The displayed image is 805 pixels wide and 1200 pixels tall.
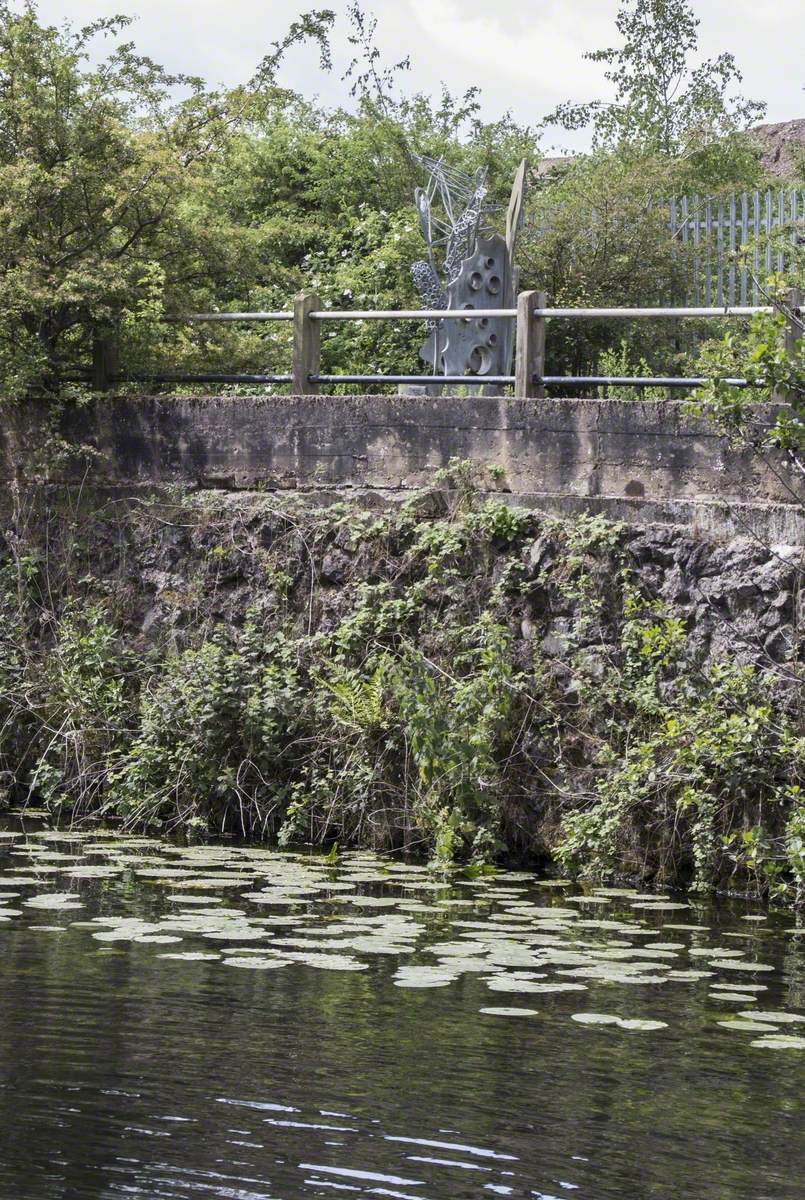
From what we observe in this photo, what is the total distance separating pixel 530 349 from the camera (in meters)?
11.3

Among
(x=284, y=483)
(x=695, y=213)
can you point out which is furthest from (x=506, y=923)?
(x=695, y=213)

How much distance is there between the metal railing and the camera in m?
10.2

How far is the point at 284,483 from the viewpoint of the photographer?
12.3m

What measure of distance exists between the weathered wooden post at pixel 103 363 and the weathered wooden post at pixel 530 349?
11.7ft

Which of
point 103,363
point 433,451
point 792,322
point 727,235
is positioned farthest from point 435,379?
point 727,235

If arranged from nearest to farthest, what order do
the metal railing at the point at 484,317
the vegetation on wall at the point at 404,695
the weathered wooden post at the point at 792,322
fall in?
the vegetation on wall at the point at 404,695 → the weathered wooden post at the point at 792,322 → the metal railing at the point at 484,317

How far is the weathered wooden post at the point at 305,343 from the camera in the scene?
1245 centimetres

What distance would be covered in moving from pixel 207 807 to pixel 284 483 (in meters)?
2.41

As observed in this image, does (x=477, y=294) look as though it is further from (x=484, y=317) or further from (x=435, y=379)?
(x=435, y=379)

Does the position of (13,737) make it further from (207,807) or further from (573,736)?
(573,736)

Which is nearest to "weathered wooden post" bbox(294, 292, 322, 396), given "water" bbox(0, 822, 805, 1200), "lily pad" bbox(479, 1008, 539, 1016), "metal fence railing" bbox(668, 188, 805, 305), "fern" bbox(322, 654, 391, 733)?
"fern" bbox(322, 654, 391, 733)

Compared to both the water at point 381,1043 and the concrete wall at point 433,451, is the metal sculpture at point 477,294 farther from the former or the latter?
the water at point 381,1043

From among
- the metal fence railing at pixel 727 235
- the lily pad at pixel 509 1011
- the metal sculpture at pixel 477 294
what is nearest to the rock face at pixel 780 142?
the metal fence railing at pixel 727 235

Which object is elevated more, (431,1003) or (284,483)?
(284,483)
